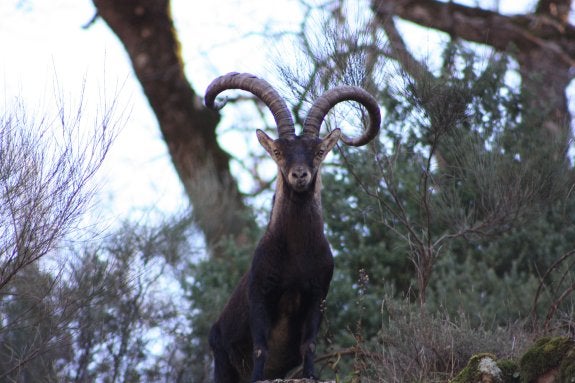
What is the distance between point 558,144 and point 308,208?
3.55 metres

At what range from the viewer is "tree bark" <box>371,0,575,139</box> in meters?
16.5

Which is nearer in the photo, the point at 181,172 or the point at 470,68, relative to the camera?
the point at 470,68

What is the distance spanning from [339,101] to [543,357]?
3.49 m

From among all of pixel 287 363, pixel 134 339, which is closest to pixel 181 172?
pixel 134 339

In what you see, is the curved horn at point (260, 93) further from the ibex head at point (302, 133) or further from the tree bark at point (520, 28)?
the tree bark at point (520, 28)

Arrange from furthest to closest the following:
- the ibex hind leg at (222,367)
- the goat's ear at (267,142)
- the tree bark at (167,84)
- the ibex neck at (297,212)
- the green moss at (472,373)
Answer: the tree bark at (167,84) → the ibex hind leg at (222,367) → the goat's ear at (267,142) → the ibex neck at (297,212) → the green moss at (472,373)

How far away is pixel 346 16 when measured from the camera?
10.5 meters

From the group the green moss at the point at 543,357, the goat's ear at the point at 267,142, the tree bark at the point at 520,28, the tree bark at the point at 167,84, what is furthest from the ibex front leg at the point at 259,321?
the tree bark at the point at 167,84

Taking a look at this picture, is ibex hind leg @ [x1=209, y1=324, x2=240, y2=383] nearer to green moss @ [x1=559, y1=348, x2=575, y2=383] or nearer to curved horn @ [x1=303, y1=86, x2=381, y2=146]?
curved horn @ [x1=303, y1=86, x2=381, y2=146]

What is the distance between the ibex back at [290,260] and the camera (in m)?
8.81

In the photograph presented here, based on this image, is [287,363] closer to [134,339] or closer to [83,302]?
[83,302]

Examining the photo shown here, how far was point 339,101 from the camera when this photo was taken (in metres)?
9.49

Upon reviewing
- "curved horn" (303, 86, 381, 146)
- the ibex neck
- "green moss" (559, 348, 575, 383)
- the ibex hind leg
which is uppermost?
"curved horn" (303, 86, 381, 146)

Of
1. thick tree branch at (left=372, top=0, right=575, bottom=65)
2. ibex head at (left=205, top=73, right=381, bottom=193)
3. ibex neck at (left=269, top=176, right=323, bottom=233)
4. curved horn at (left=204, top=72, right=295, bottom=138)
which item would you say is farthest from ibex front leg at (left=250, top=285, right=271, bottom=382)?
thick tree branch at (left=372, top=0, right=575, bottom=65)
